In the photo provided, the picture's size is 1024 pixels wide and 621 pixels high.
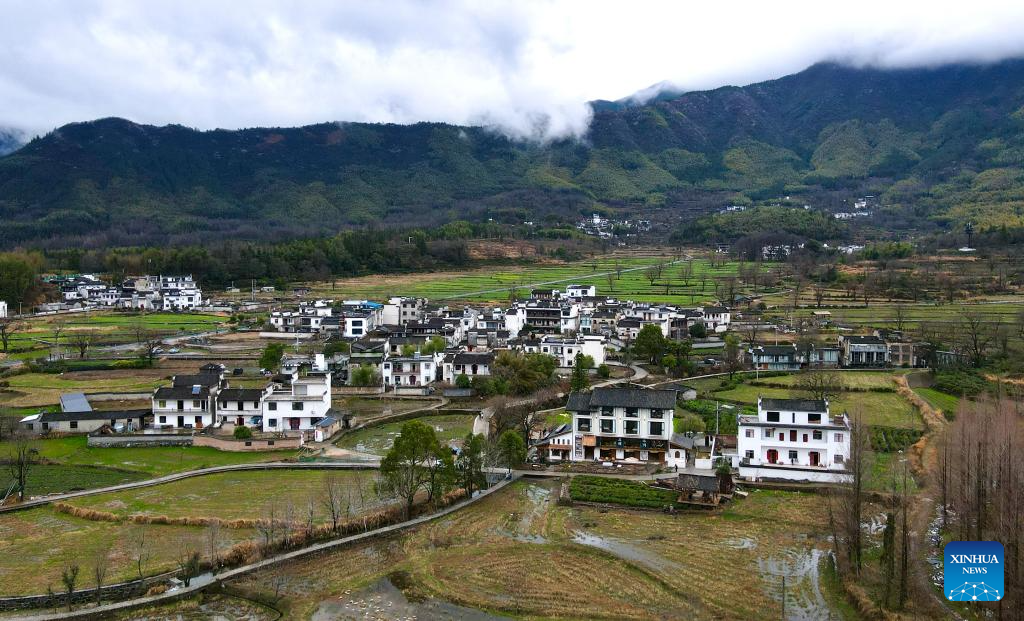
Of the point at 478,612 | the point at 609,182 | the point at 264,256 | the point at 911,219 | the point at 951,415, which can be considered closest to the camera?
the point at 478,612

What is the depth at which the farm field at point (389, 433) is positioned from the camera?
30875 millimetres

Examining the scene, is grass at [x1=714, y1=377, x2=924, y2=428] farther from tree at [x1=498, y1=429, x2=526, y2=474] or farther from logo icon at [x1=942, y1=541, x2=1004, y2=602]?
logo icon at [x1=942, y1=541, x2=1004, y2=602]

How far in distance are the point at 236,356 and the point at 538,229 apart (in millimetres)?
83137

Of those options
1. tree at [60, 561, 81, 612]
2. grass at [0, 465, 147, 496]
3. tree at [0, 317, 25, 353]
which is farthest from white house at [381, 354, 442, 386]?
tree at [0, 317, 25, 353]

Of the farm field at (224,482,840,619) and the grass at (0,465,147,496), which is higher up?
the grass at (0,465,147,496)

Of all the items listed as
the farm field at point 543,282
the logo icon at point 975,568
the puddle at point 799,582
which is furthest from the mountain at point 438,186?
the logo icon at point 975,568

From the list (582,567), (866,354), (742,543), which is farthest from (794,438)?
(866,354)

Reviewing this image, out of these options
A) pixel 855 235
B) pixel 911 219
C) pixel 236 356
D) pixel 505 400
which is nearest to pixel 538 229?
pixel 855 235

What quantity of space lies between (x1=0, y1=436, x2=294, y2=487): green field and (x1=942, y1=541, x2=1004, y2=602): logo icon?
21.9 m

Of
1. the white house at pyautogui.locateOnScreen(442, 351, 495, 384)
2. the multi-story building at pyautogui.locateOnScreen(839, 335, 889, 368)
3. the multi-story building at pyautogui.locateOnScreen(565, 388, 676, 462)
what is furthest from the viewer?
the multi-story building at pyautogui.locateOnScreen(839, 335, 889, 368)

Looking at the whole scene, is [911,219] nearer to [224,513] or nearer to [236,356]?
[236,356]

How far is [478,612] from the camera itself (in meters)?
16.8

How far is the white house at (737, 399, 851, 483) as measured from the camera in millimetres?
27000

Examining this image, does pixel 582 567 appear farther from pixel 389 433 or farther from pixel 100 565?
pixel 389 433
